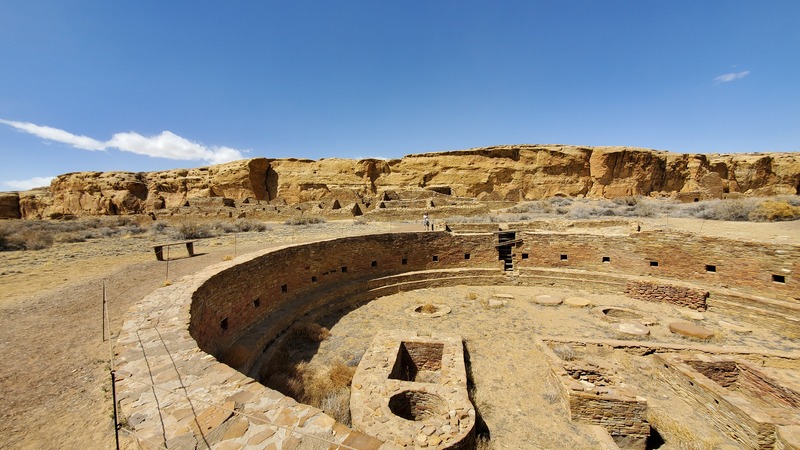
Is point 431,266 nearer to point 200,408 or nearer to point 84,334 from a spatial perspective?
point 84,334

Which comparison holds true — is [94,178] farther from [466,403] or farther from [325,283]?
[466,403]

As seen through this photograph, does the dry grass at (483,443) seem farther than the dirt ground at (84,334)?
Yes

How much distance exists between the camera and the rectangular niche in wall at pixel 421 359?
7.91 meters

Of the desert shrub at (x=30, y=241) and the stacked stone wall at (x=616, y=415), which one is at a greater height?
the desert shrub at (x=30, y=241)

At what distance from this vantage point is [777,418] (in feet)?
17.2

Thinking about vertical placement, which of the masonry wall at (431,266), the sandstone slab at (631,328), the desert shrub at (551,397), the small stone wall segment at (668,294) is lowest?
the desert shrub at (551,397)

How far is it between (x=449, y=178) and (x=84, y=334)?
4293cm

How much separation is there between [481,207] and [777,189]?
46.0 m

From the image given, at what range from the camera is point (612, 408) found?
562 cm

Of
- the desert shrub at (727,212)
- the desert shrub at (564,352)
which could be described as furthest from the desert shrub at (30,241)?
the desert shrub at (727,212)

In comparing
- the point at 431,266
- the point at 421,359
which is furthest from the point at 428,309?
the point at 431,266

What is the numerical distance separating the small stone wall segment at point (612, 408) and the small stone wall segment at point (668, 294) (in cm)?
702

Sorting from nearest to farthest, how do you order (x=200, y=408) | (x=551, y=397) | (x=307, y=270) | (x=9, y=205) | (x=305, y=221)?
(x=200, y=408) → (x=551, y=397) → (x=307, y=270) → (x=305, y=221) → (x=9, y=205)

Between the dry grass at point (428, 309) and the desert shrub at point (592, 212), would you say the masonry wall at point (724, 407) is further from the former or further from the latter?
the desert shrub at point (592, 212)
